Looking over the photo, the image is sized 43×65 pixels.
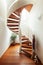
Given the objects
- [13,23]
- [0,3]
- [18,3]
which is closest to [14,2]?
[18,3]

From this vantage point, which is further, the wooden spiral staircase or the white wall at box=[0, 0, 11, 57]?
the wooden spiral staircase

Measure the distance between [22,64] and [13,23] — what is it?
3.82 m

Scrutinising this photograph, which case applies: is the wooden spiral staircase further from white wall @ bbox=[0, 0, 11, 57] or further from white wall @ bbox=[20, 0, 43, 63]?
white wall @ bbox=[0, 0, 11, 57]

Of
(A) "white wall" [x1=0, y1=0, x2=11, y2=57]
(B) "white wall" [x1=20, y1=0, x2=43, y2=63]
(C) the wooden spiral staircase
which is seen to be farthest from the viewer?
(C) the wooden spiral staircase

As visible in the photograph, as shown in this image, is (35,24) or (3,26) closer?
(35,24)

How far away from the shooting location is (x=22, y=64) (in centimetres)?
449

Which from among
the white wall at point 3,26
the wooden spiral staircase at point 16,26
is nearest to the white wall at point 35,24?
the wooden spiral staircase at point 16,26

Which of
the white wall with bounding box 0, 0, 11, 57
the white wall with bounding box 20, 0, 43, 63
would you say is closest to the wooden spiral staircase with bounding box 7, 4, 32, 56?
the white wall with bounding box 20, 0, 43, 63

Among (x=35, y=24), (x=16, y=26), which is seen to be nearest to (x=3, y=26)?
(x=35, y=24)

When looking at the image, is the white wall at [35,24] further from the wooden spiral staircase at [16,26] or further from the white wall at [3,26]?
the white wall at [3,26]

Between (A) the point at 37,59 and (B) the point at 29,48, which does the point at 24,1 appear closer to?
(B) the point at 29,48

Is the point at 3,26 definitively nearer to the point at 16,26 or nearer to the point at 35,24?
the point at 35,24

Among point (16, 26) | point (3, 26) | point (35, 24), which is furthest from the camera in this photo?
point (16, 26)

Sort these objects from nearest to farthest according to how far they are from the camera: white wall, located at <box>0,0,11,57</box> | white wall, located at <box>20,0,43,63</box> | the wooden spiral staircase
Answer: white wall, located at <box>20,0,43,63</box> → white wall, located at <box>0,0,11,57</box> → the wooden spiral staircase
